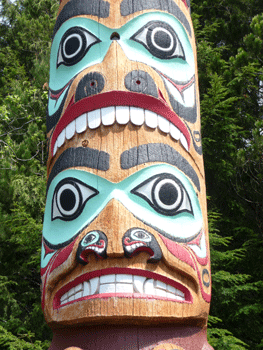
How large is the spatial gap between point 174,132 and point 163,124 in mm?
123

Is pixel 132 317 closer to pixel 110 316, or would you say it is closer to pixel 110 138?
pixel 110 316

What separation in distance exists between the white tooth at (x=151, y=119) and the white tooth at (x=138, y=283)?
1.23 metres

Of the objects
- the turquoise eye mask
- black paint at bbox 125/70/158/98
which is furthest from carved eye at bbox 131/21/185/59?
the turquoise eye mask

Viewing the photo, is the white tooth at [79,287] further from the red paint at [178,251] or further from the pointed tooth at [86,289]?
the red paint at [178,251]

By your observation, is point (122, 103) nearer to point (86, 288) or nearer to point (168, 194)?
point (168, 194)

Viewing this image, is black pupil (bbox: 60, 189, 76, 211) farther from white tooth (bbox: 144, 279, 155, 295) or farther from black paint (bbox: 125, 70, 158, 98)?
black paint (bbox: 125, 70, 158, 98)

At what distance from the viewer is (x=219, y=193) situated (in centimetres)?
812

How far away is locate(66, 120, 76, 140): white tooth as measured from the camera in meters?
3.66

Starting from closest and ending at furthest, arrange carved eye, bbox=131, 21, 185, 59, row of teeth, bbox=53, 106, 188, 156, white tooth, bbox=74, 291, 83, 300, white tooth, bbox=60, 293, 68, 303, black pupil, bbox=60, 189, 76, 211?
1. white tooth, bbox=74, 291, 83, 300
2. white tooth, bbox=60, 293, 68, 303
3. black pupil, bbox=60, 189, 76, 211
4. row of teeth, bbox=53, 106, 188, 156
5. carved eye, bbox=131, 21, 185, 59

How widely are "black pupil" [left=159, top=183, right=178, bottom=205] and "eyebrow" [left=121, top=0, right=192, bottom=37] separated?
173 centimetres

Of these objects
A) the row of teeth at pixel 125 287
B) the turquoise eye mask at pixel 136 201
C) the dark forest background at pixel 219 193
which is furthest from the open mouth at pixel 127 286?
the dark forest background at pixel 219 193

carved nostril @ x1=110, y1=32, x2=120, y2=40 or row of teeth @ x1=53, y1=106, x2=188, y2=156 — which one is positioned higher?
carved nostril @ x1=110, y1=32, x2=120, y2=40

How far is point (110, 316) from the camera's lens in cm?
286

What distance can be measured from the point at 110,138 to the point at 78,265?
1032 millimetres
